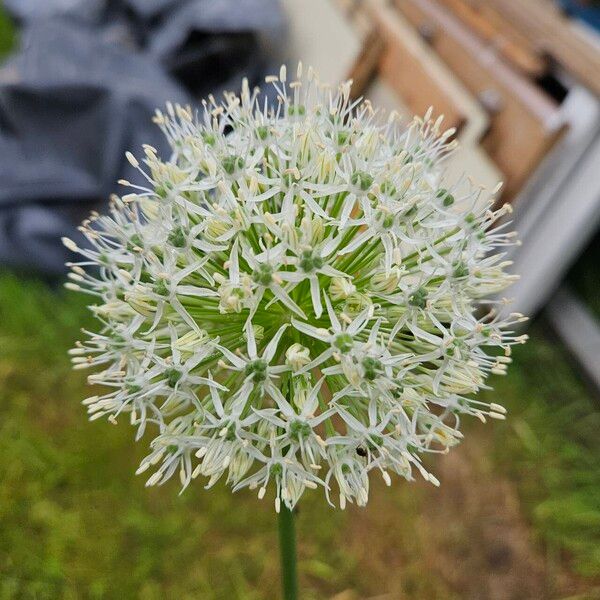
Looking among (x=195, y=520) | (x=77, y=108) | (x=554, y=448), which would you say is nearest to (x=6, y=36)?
(x=77, y=108)

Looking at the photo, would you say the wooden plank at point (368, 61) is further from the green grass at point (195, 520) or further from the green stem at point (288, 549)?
the green stem at point (288, 549)

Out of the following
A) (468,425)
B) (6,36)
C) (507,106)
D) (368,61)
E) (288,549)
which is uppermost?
(507,106)

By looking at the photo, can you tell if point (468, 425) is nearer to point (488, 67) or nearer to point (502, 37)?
point (488, 67)

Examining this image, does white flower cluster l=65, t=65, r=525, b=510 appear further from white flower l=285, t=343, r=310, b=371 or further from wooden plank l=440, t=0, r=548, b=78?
wooden plank l=440, t=0, r=548, b=78

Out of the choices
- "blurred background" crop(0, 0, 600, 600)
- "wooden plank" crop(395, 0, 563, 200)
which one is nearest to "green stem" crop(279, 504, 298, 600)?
"blurred background" crop(0, 0, 600, 600)

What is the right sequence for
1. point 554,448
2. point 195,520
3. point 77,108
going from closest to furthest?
point 195,520
point 554,448
point 77,108

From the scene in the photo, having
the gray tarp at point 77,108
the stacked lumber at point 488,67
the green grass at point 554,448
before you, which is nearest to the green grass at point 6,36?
the gray tarp at point 77,108
